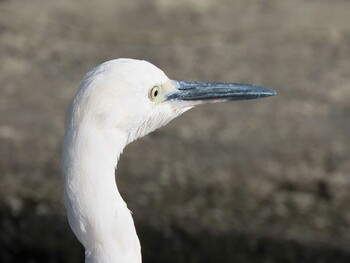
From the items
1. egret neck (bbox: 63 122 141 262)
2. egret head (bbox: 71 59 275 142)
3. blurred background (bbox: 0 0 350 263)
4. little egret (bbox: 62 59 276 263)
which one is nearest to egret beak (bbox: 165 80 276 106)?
egret head (bbox: 71 59 275 142)

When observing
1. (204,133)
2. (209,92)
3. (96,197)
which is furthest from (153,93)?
(204,133)

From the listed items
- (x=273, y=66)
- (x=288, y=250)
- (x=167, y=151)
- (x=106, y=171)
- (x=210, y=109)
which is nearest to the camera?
(x=106, y=171)

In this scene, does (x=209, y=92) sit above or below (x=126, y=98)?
above

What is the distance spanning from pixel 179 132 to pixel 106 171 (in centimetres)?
518

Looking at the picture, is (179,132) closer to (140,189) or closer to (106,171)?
(140,189)

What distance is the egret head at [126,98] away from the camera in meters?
4.36

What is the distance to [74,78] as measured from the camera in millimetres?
10391

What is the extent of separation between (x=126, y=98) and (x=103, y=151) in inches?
11.6

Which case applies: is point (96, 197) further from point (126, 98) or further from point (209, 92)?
point (209, 92)

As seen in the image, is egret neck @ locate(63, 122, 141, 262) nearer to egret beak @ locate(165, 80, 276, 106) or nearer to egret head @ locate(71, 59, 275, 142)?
egret head @ locate(71, 59, 275, 142)

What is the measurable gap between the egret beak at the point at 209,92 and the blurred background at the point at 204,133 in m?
3.16

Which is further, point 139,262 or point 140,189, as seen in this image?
point 140,189

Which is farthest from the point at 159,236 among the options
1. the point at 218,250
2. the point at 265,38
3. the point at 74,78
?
the point at 265,38

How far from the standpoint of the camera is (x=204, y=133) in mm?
9453
